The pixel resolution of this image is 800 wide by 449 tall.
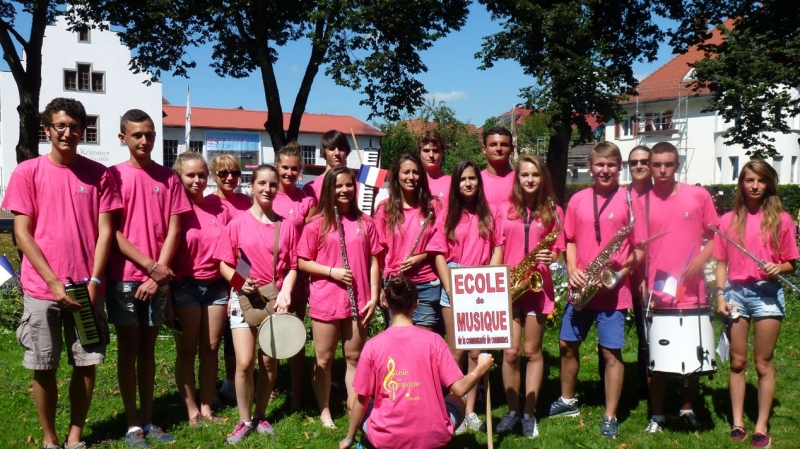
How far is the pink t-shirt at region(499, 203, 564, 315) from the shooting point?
5.88m

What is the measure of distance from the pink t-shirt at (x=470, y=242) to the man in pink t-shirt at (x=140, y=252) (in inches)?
84.9

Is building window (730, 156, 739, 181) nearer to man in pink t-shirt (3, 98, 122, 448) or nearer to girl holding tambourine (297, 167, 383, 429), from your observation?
girl holding tambourine (297, 167, 383, 429)

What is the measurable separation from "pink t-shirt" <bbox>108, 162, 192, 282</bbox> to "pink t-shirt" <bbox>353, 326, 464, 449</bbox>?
2.00 meters

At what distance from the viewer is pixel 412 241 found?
5969 millimetres

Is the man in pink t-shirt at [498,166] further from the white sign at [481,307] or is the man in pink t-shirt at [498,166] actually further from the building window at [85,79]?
the building window at [85,79]

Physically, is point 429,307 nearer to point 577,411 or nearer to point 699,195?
point 577,411

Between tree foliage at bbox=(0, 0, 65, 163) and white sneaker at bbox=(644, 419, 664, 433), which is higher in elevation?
tree foliage at bbox=(0, 0, 65, 163)

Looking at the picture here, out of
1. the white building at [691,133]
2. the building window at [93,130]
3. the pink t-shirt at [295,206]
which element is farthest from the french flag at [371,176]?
the building window at [93,130]

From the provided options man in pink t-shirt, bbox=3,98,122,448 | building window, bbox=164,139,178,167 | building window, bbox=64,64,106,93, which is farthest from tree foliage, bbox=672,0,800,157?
building window, bbox=164,139,178,167

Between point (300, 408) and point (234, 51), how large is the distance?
19993mm

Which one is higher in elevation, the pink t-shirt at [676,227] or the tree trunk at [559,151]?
the tree trunk at [559,151]

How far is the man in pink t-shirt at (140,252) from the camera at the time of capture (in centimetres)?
544

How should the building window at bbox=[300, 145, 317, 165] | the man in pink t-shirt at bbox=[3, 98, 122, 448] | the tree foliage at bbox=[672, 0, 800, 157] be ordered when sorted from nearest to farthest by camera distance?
the man in pink t-shirt at bbox=[3, 98, 122, 448] < the tree foliage at bbox=[672, 0, 800, 157] < the building window at bbox=[300, 145, 317, 165]

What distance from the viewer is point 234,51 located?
24.6m
